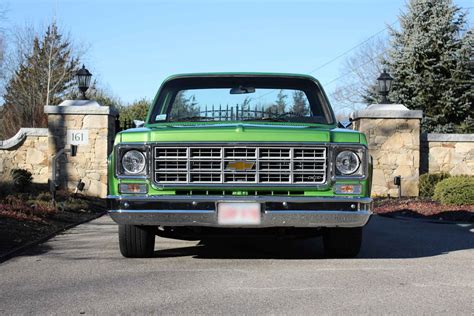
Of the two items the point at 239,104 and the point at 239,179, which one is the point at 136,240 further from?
the point at 239,104

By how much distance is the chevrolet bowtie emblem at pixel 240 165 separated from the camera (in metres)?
Answer: 5.88

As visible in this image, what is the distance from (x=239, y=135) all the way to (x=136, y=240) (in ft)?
4.95

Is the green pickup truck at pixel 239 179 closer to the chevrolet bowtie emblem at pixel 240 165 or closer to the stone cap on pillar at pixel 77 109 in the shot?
the chevrolet bowtie emblem at pixel 240 165

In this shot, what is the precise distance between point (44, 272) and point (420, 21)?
21.8 meters

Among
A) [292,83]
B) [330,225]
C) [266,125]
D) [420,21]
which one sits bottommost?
[330,225]

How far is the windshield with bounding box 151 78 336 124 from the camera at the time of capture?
7.11 metres

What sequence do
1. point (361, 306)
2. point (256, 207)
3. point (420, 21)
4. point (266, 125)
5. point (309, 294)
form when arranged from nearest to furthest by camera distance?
1. point (361, 306)
2. point (309, 294)
3. point (256, 207)
4. point (266, 125)
5. point (420, 21)

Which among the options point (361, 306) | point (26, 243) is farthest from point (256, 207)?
point (26, 243)

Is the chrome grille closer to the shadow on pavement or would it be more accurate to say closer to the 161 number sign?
the shadow on pavement

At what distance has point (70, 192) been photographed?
15.2m

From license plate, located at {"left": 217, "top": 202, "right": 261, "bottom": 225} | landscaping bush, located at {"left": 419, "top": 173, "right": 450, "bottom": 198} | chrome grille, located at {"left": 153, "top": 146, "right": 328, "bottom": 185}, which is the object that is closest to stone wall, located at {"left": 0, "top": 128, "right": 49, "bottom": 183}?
landscaping bush, located at {"left": 419, "top": 173, "right": 450, "bottom": 198}

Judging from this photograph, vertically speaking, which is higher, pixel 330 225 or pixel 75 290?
pixel 330 225

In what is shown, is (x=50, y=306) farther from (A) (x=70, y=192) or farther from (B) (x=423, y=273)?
(A) (x=70, y=192)

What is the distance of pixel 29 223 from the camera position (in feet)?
30.0
